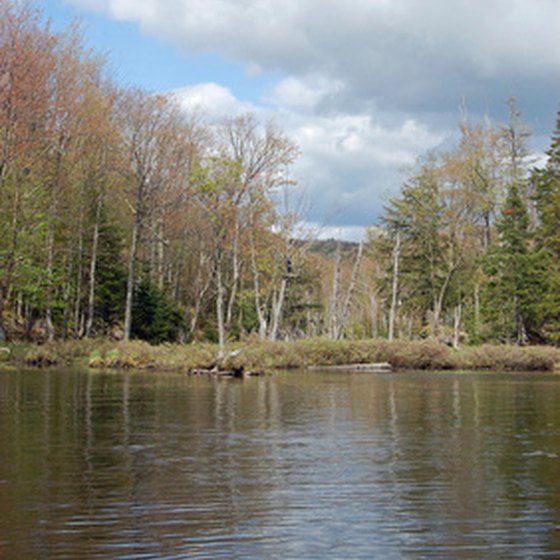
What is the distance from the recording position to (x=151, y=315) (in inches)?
1847

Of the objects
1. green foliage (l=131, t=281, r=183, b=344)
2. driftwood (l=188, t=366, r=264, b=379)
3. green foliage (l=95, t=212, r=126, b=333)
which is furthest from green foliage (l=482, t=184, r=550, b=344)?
driftwood (l=188, t=366, r=264, b=379)

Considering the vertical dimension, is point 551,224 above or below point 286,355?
above

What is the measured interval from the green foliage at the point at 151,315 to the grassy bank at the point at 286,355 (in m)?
6.11

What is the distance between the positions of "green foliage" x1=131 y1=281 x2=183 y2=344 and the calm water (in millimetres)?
25965

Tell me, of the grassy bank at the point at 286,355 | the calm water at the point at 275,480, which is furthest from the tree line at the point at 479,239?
the calm water at the point at 275,480

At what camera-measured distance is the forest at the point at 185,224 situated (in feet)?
124

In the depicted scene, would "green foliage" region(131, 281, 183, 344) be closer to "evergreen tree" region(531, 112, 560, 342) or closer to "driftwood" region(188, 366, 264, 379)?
"driftwood" region(188, 366, 264, 379)

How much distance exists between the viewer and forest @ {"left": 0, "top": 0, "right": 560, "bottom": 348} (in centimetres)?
3791

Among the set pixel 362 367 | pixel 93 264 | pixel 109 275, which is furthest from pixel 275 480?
pixel 109 275

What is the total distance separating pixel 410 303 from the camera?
200ft

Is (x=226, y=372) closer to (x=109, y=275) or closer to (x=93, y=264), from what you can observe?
(x=93, y=264)

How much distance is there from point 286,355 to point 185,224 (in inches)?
684

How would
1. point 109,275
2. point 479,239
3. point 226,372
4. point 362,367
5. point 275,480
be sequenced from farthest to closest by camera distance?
point 479,239 < point 109,275 < point 362,367 < point 226,372 < point 275,480

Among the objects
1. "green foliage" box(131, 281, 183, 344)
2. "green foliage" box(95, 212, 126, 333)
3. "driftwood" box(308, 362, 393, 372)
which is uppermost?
"green foliage" box(95, 212, 126, 333)
